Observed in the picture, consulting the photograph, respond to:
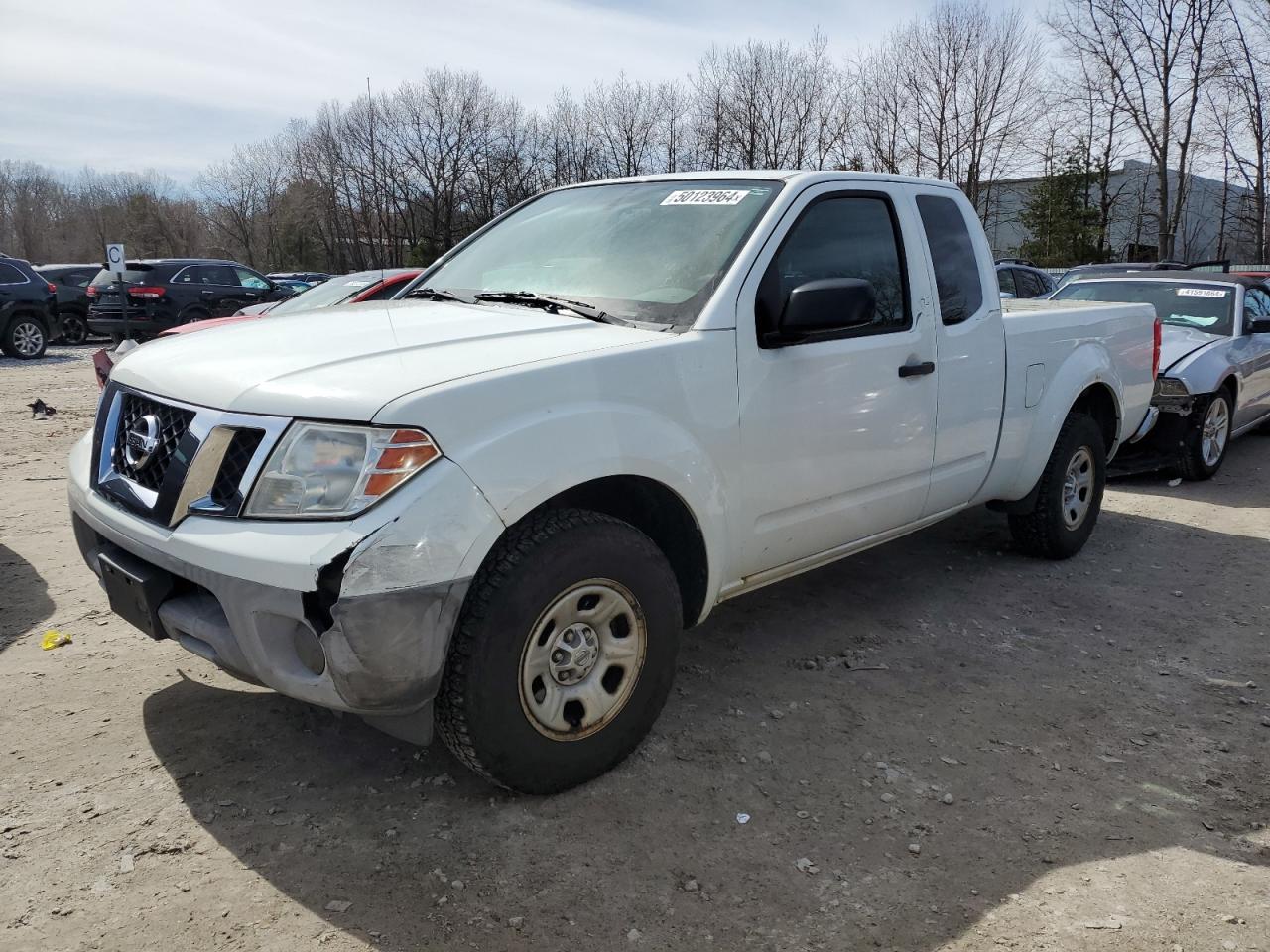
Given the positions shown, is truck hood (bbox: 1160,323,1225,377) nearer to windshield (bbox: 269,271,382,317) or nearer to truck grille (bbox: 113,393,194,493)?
windshield (bbox: 269,271,382,317)

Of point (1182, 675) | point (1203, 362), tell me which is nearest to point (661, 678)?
point (1182, 675)

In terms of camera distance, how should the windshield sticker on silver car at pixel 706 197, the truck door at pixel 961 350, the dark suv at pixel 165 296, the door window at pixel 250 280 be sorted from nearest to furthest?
the windshield sticker on silver car at pixel 706 197 < the truck door at pixel 961 350 < the dark suv at pixel 165 296 < the door window at pixel 250 280

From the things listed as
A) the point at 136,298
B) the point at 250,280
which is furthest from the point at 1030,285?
the point at 136,298

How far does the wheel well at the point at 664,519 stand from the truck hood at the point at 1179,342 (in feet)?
19.6

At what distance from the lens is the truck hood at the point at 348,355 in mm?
2516

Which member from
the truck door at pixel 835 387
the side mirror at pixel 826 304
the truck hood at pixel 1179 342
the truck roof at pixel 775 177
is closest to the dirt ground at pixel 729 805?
the truck door at pixel 835 387

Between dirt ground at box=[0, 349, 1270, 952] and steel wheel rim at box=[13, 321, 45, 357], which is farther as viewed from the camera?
steel wheel rim at box=[13, 321, 45, 357]

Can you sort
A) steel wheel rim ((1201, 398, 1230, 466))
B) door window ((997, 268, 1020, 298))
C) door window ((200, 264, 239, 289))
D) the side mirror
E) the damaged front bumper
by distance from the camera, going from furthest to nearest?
door window ((200, 264, 239, 289)) → door window ((997, 268, 1020, 298)) → steel wheel rim ((1201, 398, 1230, 466)) → the side mirror → the damaged front bumper

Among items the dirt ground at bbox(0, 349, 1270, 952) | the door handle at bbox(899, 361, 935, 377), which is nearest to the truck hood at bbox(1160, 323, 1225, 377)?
the dirt ground at bbox(0, 349, 1270, 952)

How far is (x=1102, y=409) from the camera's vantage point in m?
5.58

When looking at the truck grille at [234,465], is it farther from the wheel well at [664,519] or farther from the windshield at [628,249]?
the windshield at [628,249]

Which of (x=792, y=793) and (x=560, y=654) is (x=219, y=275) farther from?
(x=792, y=793)

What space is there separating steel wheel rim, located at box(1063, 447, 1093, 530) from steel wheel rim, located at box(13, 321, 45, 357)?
60.3ft

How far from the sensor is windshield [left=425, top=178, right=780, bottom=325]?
10.8 ft
